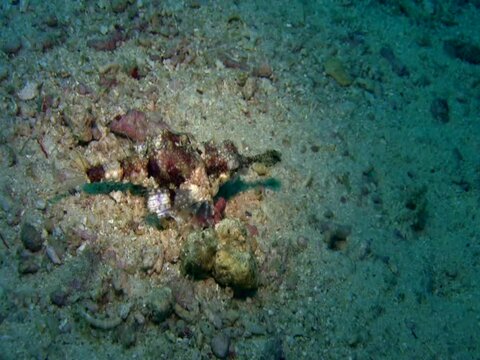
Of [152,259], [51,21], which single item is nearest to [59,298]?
[152,259]

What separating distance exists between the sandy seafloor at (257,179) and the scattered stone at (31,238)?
70 millimetres

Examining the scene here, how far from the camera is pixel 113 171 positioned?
4227 mm

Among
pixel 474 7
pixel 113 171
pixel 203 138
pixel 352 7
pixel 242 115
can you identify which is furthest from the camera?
pixel 474 7

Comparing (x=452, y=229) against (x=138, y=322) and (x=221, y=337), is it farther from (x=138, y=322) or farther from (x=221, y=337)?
(x=138, y=322)

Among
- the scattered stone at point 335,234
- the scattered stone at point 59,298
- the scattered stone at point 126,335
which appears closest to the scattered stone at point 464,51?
the scattered stone at point 335,234

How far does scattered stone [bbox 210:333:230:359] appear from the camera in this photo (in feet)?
13.1

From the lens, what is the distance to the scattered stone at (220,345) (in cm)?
400

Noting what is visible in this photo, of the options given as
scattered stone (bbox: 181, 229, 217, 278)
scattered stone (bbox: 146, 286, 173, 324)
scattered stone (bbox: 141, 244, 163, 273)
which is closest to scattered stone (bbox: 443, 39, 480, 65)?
scattered stone (bbox: 181, 229, 217, 278)

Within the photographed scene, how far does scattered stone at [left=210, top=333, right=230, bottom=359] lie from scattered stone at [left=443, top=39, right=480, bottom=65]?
6.89 meters

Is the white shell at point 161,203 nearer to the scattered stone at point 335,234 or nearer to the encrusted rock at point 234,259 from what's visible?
the encrusted rock at point 234,259

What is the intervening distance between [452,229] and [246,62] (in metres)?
3.80

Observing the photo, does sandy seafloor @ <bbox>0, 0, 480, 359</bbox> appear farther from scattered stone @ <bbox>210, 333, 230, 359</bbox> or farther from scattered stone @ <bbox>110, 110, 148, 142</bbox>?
scattered stone @ <bbox>110, 110, 148, 142</bbox>

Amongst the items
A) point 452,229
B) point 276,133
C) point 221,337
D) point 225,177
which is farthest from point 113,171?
point 452,229

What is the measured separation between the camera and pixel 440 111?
6844mm
